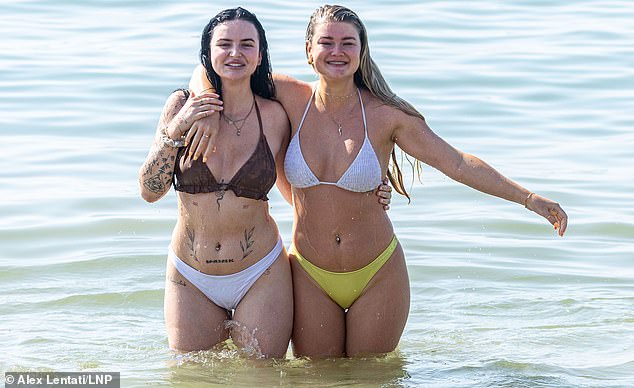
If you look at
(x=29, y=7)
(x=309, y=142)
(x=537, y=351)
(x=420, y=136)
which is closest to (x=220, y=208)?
(x=309, y=142)

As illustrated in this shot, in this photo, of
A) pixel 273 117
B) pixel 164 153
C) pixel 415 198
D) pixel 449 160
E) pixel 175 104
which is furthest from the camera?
pixel 415 198

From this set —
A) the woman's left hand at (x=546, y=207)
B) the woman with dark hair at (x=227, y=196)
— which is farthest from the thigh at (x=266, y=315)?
the woman's left hand at (x=546, y=207)

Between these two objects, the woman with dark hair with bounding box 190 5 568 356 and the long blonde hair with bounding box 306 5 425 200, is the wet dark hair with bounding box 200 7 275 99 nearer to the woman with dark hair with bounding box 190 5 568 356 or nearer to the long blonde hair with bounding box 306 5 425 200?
the woman with dark hair with bounding box 190 5 568 356

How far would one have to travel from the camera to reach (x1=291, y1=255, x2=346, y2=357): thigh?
625cm

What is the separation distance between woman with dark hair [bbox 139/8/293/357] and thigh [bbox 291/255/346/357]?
99 millimetres

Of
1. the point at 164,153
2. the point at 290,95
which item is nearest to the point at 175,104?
the point at 164,153

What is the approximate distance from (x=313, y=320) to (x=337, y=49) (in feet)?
4.71

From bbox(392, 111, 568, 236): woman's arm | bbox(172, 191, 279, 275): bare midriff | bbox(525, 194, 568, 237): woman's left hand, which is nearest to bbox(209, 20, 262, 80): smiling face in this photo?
bbox(172, 191, 279, 275): bare midriff

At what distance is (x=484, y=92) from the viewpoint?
547 inches

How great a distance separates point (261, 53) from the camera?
19.7ft

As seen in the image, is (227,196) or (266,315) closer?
(227,196)

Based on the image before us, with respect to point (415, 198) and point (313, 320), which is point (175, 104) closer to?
point (313, 320)

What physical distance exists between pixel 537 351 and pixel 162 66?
8.42m

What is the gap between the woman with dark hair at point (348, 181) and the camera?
6.05 m
